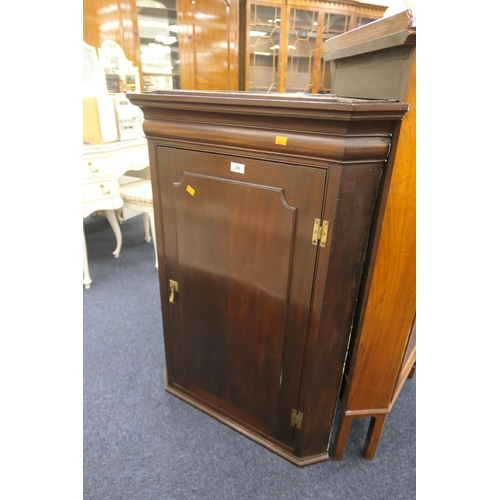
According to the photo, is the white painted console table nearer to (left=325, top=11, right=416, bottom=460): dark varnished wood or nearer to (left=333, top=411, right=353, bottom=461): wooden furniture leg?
(left=325, top=11, right=416, bottom=460): dark varnished wood

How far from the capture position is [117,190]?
2240 mm

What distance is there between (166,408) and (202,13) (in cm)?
320

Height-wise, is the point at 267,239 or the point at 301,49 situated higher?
the point at 301,49

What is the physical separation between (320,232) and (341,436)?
0.78m

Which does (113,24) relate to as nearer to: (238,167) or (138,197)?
(138,197)

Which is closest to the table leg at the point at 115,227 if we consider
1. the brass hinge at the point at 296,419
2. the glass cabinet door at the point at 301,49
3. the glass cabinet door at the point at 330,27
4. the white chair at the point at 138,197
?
the white chair at the point at 138,197

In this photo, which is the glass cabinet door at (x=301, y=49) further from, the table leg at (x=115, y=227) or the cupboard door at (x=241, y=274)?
the cupboard door at (x=241, y=274)

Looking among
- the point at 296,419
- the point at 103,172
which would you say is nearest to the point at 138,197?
the point at 103,172

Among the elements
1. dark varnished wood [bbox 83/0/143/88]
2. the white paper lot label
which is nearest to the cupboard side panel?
the white paper lot label

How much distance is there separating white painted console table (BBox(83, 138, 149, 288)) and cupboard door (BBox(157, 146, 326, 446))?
3.81ft

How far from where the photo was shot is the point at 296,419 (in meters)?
1.12

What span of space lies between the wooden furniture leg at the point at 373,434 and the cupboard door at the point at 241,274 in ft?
0.97
